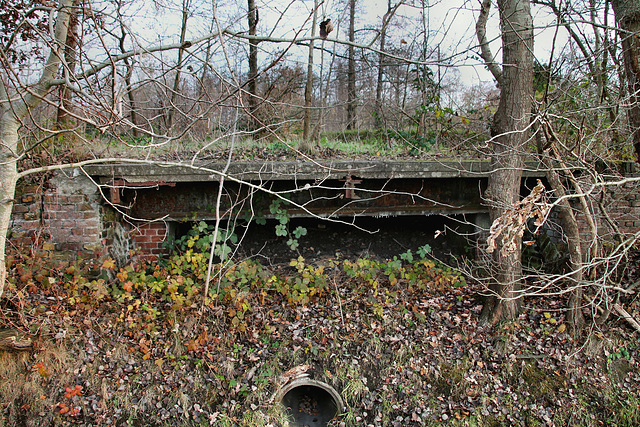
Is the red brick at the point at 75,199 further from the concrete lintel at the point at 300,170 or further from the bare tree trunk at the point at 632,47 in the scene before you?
the bare tree trunk at the point at 632,47

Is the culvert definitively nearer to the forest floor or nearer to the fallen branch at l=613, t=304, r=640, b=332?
the forest floor

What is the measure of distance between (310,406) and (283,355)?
828mm

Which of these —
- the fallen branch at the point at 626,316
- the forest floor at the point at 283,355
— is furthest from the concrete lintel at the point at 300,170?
the fallen branch at the point at 626,316

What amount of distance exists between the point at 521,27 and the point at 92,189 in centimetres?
530

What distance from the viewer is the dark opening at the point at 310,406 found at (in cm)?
434

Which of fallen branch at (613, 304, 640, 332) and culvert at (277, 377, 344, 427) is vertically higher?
fallen branch at (613, 304, 640, 332)

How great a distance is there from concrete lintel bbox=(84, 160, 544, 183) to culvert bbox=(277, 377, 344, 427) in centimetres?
237

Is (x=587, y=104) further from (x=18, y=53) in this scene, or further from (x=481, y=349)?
(x=18, y=53)

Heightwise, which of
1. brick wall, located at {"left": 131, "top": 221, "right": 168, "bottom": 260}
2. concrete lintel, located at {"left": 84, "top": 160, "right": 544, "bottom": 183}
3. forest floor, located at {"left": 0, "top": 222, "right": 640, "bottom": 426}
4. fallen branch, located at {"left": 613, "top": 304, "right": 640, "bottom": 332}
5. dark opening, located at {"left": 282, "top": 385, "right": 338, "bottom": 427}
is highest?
concrete lintel, located at {"left": 84, "top": 160, "right": 544, "bottom": 183}

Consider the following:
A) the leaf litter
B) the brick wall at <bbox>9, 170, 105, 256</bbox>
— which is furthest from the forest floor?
the brick wall at <bbox>9, 170, 105, 256</bbox>

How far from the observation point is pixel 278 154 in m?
5.86

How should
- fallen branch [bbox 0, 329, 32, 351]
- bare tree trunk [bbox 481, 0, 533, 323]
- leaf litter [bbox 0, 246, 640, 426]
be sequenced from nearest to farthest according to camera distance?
1. fallen branch [bbox 0, 329, 32, 351]
2. leaf litter [bbox 0, 246, 640, 426]
3. bare tree trunk [bbox 481, 0, 533, 323]

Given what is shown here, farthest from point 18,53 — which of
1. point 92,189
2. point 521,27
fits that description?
point 521,27

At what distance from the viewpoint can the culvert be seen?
415cm
